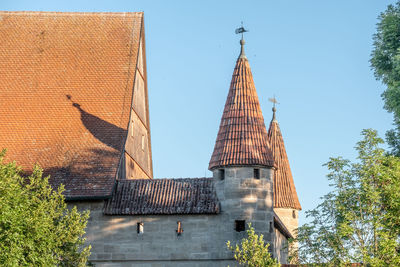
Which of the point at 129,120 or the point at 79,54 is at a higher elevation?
the point at 79,54

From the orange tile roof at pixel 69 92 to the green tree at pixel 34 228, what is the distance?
3.71m

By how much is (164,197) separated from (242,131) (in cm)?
351

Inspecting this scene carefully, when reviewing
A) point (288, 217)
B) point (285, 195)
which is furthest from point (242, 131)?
point (288, 217)

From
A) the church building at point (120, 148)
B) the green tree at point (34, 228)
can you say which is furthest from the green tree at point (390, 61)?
the green tree at point (34, 228)

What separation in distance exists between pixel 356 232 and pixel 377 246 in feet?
2.39

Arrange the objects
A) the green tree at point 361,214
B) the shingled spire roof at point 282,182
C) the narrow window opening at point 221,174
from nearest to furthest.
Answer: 1. the green tree at point 361,214
2. the narrow window opening at point 221,174
3. the shingled spire roof at point 282,182

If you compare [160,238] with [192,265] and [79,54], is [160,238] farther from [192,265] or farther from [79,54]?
[79,54]

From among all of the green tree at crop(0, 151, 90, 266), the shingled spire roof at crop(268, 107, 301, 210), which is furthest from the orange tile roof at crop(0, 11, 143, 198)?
the shingled spire roof at crop(268, 107, 301, 210)

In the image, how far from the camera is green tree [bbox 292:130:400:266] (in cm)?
2111

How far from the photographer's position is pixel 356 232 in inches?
850

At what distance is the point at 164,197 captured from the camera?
2795 cm

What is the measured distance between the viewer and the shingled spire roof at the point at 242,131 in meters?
27.5

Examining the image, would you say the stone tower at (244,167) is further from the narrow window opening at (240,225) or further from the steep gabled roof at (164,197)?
the steep gabled roof at (164,197)

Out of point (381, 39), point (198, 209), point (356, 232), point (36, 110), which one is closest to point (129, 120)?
point (36, 110)
